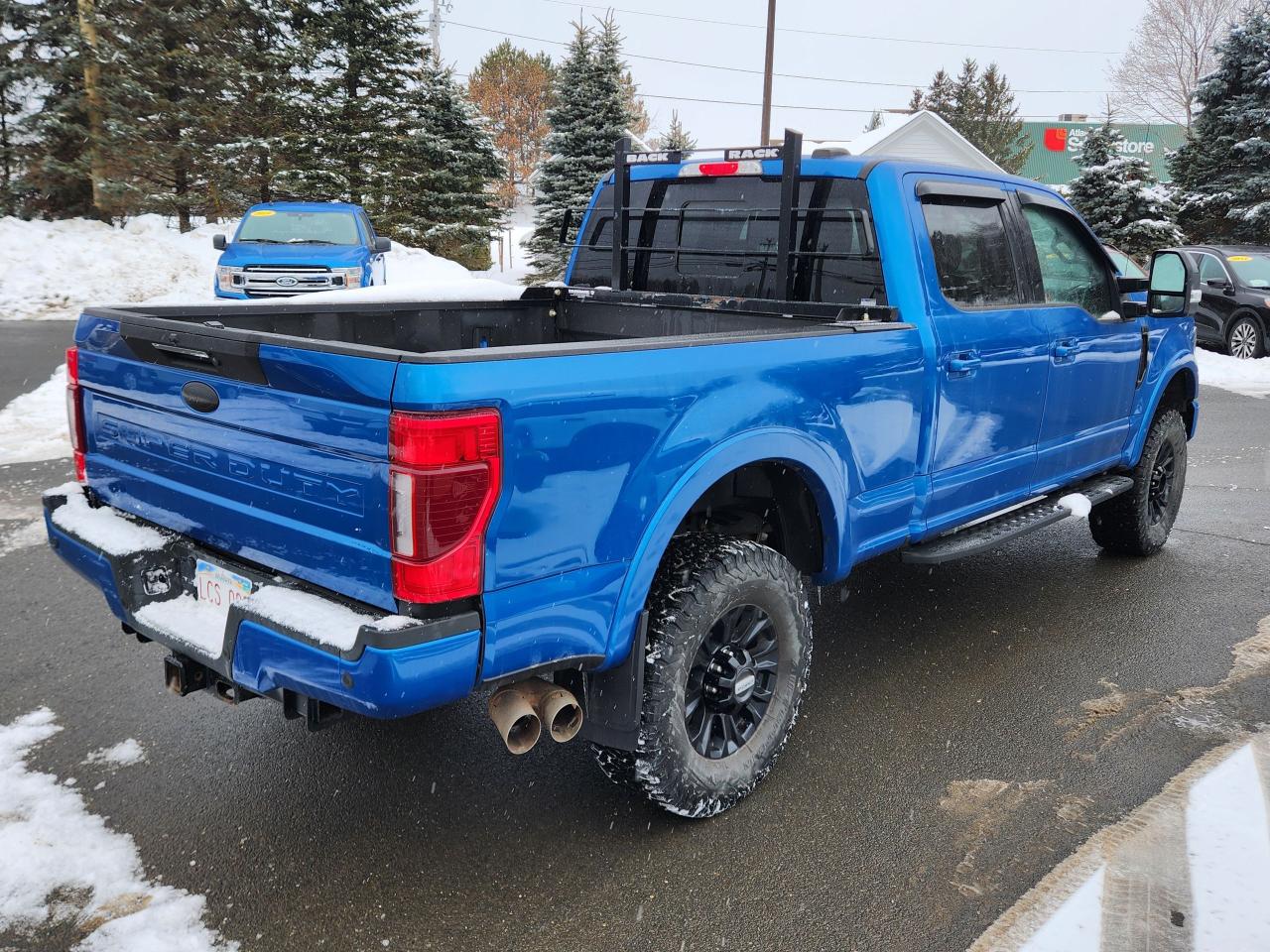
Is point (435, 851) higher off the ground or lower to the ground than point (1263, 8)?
lower

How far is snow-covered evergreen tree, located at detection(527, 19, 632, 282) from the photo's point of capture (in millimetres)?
24969

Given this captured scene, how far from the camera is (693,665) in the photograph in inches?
118

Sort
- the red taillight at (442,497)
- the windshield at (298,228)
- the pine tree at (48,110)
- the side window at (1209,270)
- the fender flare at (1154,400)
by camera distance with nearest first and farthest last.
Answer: the red taillight at (442,497) → the fender flare at (1154,400) → the windshield at (298,228) → the side window at (1209,270) → the pine tree at (48,110)

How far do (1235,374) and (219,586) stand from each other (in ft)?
48.9

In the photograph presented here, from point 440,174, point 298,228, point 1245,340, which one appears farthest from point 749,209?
point 440,174

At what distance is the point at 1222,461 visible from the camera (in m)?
8.77

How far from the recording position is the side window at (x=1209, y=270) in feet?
51.2

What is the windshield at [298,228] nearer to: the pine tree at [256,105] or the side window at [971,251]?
the side window at [971,251]

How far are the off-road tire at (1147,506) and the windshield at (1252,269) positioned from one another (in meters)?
11.4

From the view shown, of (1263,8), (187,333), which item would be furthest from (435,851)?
(1263,8)

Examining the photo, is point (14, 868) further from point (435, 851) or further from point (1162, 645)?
point (1162, 645)

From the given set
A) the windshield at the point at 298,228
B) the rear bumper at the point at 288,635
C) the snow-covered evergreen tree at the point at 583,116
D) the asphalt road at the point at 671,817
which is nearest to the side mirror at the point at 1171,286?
the asphalt road at the point at 671,817

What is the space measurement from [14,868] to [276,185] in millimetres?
26309

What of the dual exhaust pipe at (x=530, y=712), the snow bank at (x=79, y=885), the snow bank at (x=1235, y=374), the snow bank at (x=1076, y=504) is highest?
the snow bank at (x=1076, y=504)
